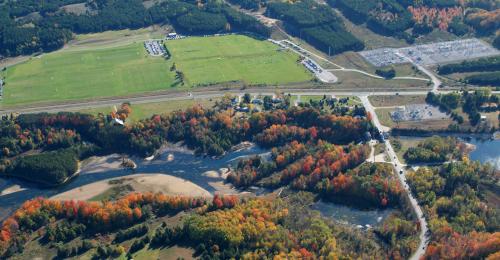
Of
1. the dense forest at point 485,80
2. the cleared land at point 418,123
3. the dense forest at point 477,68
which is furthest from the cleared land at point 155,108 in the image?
the dense forest at point 485,80

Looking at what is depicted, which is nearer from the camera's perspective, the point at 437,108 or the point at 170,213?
the point at 170,213

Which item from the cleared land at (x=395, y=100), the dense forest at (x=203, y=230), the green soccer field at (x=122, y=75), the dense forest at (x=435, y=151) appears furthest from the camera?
the green soccer field at (x=122, y=75)

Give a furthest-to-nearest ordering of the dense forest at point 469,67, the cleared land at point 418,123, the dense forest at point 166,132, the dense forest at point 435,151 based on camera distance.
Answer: the dense forest at point 469,67
the cleared land at point 418,123
the dense forest at point 166,132
the dense forest at point 435,151

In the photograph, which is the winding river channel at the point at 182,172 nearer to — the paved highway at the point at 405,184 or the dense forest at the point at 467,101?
the paved highway at the point at 405,184

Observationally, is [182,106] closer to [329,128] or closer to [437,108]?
[329,128]

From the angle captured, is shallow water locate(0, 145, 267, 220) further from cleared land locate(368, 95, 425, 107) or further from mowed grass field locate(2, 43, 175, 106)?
cleared land locate(368, 95, 425, 107)

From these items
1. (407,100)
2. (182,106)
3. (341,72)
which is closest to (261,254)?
(182,106)

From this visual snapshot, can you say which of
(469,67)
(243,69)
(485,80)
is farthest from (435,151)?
(243,69)
